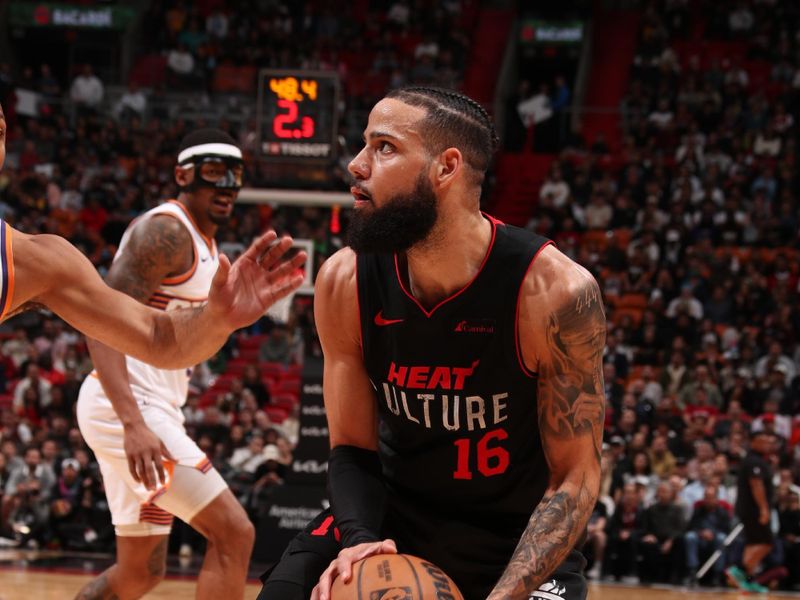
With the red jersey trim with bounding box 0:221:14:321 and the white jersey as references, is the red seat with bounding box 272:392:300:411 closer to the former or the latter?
the white jersey

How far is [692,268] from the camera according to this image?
15.4 m

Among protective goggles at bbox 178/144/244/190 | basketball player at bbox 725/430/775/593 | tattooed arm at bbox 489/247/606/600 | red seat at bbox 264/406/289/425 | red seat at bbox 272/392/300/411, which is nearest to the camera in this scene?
tattooed arm at bbox 489/247/606/600

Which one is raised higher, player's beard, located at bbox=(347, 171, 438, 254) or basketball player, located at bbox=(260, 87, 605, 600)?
player's beard, located at bbox=(347, 171, 438, 254)

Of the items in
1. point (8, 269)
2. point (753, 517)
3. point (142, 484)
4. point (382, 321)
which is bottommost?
point (753, 517)

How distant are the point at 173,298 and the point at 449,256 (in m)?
2.07

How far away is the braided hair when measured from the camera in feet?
10.8

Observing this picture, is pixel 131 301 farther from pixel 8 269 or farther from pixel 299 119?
pixel 299 119

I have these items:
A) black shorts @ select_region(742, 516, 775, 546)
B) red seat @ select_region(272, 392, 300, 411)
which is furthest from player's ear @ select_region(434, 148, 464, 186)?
red seat @ select_region(272, 392, 300, 411)

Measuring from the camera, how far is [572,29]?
22.3 metres

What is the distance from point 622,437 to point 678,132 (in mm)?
8536

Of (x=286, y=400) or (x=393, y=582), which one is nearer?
(x=393, y=582)

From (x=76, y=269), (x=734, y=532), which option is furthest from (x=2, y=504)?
(x=76, y=269)

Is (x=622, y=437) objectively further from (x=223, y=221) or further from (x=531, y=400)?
(x=531, y=400)

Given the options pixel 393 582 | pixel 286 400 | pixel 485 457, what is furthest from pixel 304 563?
pixel 286 400
